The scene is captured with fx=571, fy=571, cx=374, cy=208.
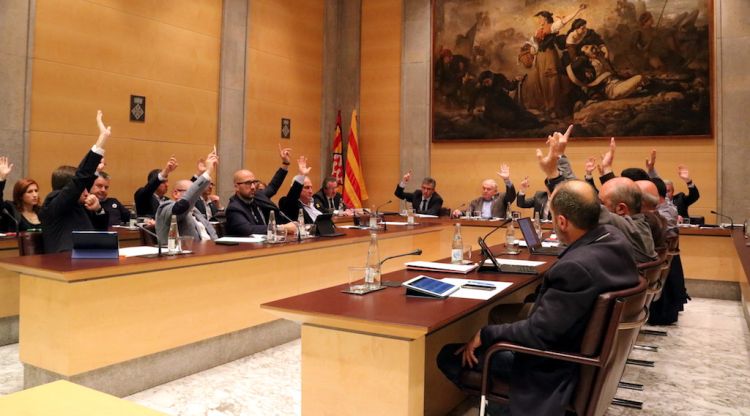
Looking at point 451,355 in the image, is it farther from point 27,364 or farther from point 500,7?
point 500,7

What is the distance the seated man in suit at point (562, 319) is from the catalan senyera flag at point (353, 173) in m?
8.48

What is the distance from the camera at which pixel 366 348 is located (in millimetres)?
2188

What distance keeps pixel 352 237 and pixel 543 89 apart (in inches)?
224

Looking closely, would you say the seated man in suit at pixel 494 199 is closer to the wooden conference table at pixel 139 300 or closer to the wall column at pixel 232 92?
the wall column at pixel 232 92

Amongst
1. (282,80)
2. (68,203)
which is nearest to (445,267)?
(68,203)

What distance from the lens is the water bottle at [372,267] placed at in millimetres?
2711

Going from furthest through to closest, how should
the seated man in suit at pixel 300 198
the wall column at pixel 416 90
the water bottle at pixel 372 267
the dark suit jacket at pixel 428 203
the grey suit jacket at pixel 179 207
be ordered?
the wall column at pixel 416 90, the dark suit jacket at pixel 428 203, the seated man in suit at pixel 300 198, the grey suit jacket at pixel 179 207, the water bottle at pixel 372 267

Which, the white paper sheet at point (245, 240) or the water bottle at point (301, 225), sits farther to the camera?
the water bottle at point (301, 225)

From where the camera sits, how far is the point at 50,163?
21.4ft

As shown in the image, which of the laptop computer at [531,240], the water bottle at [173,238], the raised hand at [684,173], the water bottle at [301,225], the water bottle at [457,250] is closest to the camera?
the water bottle at [457,250]

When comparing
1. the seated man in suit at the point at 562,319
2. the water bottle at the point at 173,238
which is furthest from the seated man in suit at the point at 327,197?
the seated man in suit at the point at 562,319

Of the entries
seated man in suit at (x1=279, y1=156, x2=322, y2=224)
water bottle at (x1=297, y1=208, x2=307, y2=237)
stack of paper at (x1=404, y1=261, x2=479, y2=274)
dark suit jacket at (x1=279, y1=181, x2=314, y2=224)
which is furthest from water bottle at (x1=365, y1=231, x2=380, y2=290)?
dark suit jacket at (x1=279, y1=181, x2=314, y2=224)

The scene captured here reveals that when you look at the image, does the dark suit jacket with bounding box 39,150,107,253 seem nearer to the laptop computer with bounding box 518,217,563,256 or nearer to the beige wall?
the laptop computer with bounding box 518,217,563,256

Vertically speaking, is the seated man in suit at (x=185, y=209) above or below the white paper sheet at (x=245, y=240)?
above
